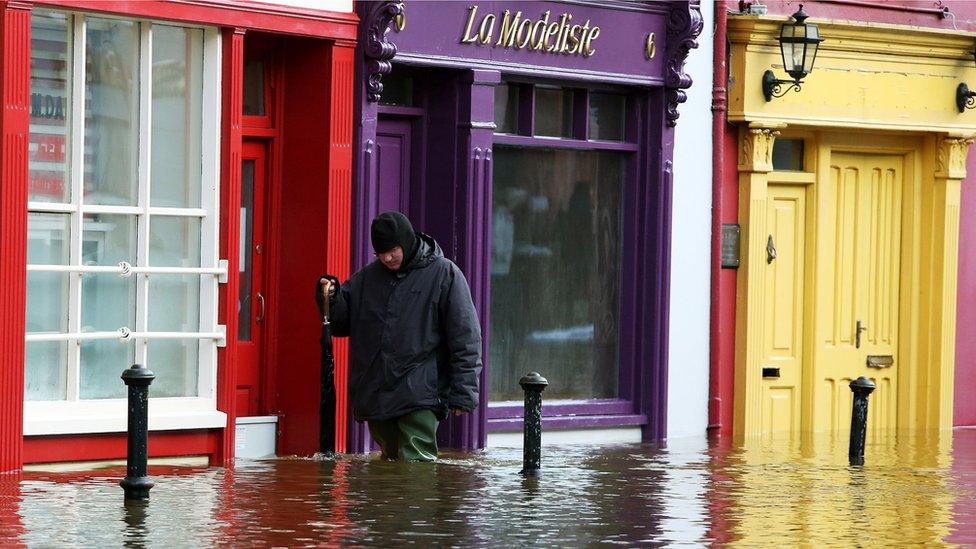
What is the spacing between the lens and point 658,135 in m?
17.7

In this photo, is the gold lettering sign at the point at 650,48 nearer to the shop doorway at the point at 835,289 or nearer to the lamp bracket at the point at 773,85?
the lamp bracket at the point at 773,85

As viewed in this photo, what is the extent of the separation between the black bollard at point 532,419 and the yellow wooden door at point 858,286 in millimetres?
6165

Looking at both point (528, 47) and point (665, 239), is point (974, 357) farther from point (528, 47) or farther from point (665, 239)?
point (528, 47)

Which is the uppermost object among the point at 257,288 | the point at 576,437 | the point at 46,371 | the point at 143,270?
the point at 143,270

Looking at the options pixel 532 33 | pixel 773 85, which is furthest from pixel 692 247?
pixel 532 33

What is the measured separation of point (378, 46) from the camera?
1530cm

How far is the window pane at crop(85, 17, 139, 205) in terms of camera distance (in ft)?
46.2

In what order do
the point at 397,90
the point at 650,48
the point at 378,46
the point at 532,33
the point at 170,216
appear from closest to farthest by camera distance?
the point at 170,216, the point at 378,46, the point at 397,90, the point at 532,33, the point at 650,48

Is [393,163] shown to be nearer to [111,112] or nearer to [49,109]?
[111,112]

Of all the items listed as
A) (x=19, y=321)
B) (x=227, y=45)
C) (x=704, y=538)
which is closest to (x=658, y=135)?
(x=227, y=45)

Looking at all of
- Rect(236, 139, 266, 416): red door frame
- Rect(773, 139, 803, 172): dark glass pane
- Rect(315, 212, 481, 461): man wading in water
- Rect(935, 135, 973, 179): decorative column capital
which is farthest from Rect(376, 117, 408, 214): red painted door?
Rect(935, 135, 973, 179): decorative column capital

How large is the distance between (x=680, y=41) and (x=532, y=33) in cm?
150

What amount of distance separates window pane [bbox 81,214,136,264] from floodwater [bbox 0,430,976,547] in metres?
1.59

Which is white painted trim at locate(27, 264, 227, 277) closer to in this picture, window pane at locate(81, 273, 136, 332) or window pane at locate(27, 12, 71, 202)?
window pane at locate(81, 273, 136, 332)
